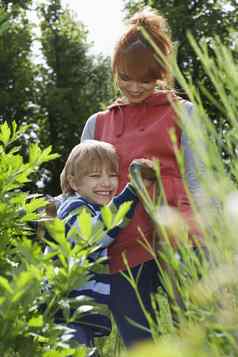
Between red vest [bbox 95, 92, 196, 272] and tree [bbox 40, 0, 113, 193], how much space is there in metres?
27.9

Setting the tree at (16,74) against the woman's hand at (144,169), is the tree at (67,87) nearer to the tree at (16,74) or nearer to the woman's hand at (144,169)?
the tree at (16,74)

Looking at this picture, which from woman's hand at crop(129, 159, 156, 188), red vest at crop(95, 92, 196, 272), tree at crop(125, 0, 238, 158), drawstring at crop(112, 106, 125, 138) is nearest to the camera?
woman's hand at crop(129, 159, 156, 188)

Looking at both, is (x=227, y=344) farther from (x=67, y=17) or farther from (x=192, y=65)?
(x=67, y=17)

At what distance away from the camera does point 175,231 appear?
65.6 inches

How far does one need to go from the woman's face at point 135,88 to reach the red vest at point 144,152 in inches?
2.9

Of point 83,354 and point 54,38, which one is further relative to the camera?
point 54,38

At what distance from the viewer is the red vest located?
358 cm

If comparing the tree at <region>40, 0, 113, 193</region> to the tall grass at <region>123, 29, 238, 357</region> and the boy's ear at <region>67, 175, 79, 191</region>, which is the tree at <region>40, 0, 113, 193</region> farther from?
the tall grass at <region>123, 29, 238, 357</region>

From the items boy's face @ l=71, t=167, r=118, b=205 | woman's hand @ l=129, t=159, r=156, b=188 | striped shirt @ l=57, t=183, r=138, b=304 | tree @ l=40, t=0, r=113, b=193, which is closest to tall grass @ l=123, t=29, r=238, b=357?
woman's hand @ l=129, t=159, r=156, b=188

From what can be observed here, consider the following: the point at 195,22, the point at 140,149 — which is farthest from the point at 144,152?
the point at 195,22

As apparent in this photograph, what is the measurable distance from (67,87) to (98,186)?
96.7 ft

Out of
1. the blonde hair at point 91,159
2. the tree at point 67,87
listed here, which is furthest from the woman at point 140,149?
the tree at point 67,87

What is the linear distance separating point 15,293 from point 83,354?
1.17ft

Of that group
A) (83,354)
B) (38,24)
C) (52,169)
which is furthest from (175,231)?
(38,24)
